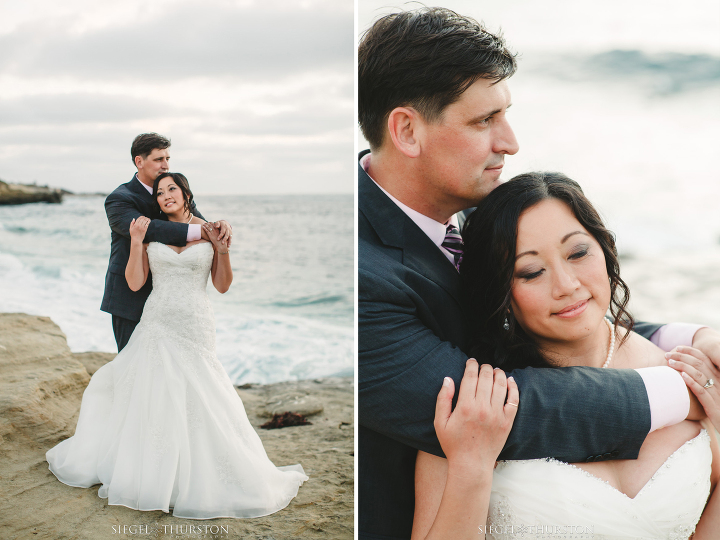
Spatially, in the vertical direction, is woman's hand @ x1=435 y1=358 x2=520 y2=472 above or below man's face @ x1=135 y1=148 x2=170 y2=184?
below

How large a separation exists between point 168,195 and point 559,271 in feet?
6.29

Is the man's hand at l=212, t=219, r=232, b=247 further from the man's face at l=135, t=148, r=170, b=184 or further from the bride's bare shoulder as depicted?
the bride's bare shoulder

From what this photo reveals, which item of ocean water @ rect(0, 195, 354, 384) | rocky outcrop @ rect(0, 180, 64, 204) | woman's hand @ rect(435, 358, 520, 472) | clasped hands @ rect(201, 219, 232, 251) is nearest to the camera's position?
woman's hand @ rect(435, 358, 520, 472)

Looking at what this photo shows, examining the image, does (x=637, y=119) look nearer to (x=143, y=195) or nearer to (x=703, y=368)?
(x=703, y=368)

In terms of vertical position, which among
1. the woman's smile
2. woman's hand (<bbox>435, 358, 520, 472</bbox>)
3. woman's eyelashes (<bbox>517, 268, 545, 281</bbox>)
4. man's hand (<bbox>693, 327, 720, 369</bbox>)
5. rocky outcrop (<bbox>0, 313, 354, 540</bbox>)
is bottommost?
rocky outcrop (<bbox>0, 313, 354, 540</bbox>)

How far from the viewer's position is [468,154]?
1.90 metres

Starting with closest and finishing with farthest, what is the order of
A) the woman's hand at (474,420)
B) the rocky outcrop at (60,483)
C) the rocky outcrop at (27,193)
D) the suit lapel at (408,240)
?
the woman's hand at (474,420) → the suit lapel at (408,240) → the rocky outcrop at (60,483) → the rocky outcrop at (27,193)

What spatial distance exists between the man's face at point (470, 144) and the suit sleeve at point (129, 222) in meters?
1.46

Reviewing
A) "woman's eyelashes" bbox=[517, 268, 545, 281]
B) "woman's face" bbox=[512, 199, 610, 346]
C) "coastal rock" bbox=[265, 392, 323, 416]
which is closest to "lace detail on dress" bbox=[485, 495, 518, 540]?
"woman's face" bbox=[512, 199, 610, 346]

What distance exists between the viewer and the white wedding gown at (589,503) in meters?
1.64

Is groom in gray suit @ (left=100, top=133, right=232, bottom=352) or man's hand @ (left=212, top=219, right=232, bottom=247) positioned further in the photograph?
man's hand @ (left=212, top=219, right=232, bottom=247)

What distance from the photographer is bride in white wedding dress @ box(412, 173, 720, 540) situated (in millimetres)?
1537

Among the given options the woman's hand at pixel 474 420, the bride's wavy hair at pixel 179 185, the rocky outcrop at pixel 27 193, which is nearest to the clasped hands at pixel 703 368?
the woman's hand at pixel 474 420

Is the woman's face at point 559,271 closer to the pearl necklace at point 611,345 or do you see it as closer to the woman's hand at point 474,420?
the pearl necklace at point 611,345
